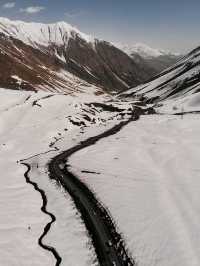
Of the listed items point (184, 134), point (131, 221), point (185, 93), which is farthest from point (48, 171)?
point (185, 93)

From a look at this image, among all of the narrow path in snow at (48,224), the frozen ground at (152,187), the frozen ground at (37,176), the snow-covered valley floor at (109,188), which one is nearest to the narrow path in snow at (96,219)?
the snow-covered valley floor at (109,188)

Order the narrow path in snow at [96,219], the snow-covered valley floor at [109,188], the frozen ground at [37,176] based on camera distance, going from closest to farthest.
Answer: the narrow path in snow at [96,219] → the snow-covered valley floor at [109,188] → the frozen ground at [37,176]

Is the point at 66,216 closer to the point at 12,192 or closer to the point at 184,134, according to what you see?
the point at 12,192

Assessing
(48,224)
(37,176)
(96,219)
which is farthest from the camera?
(37,176)

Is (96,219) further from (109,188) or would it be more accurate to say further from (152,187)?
(152,187)

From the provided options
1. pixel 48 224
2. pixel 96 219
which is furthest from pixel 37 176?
pixel 96 219

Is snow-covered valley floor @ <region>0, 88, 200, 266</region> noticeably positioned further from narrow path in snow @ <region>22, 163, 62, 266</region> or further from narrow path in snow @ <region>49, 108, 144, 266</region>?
narrow path in snow @ <region>49, 108, 144, 266</region>

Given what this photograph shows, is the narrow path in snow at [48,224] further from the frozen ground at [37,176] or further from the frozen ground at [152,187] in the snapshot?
the frozen ground at [152,187]
